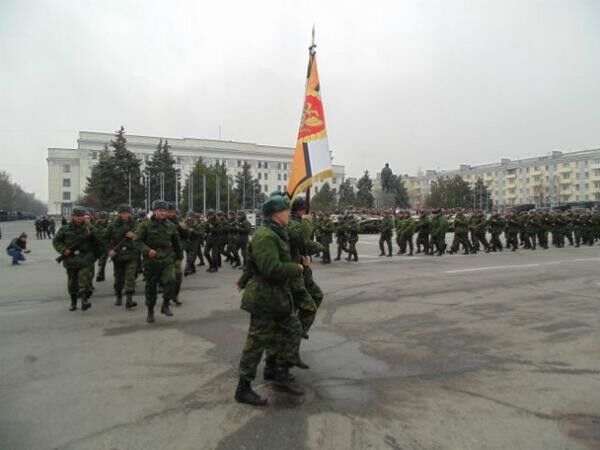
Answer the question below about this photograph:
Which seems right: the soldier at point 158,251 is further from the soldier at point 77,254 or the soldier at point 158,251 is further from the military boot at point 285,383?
the military boot at point 285,383

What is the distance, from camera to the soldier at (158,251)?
668cm

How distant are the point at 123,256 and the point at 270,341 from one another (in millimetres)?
5422

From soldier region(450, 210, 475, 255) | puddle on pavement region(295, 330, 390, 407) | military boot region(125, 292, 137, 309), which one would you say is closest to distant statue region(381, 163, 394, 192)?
soldier region(450, 210, 475, 255)

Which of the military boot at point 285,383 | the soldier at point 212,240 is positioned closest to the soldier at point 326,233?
the soldier at point 212,240

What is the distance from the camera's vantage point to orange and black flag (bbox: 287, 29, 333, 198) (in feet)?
24.9

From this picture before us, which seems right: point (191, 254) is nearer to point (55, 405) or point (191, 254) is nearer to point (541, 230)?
point (55, 405)

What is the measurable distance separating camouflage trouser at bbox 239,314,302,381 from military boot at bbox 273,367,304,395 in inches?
3.5

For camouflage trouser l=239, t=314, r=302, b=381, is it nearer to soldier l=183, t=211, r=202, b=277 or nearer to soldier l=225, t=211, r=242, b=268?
soldier l=183, t=211, r=202, b=277

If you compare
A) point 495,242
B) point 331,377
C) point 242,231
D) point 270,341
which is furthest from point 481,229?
point 270,341

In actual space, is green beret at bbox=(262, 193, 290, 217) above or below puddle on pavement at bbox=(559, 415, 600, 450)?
above

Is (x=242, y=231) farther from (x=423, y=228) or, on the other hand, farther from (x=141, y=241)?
(x=423, y=228)

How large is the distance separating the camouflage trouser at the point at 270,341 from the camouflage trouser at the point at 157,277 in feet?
11.0

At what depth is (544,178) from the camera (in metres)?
91.4

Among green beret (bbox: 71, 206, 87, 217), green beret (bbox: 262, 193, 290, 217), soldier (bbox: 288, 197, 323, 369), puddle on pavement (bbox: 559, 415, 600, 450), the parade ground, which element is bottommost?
puddle on pavement (bbox: 559, 415, 600, 450)
